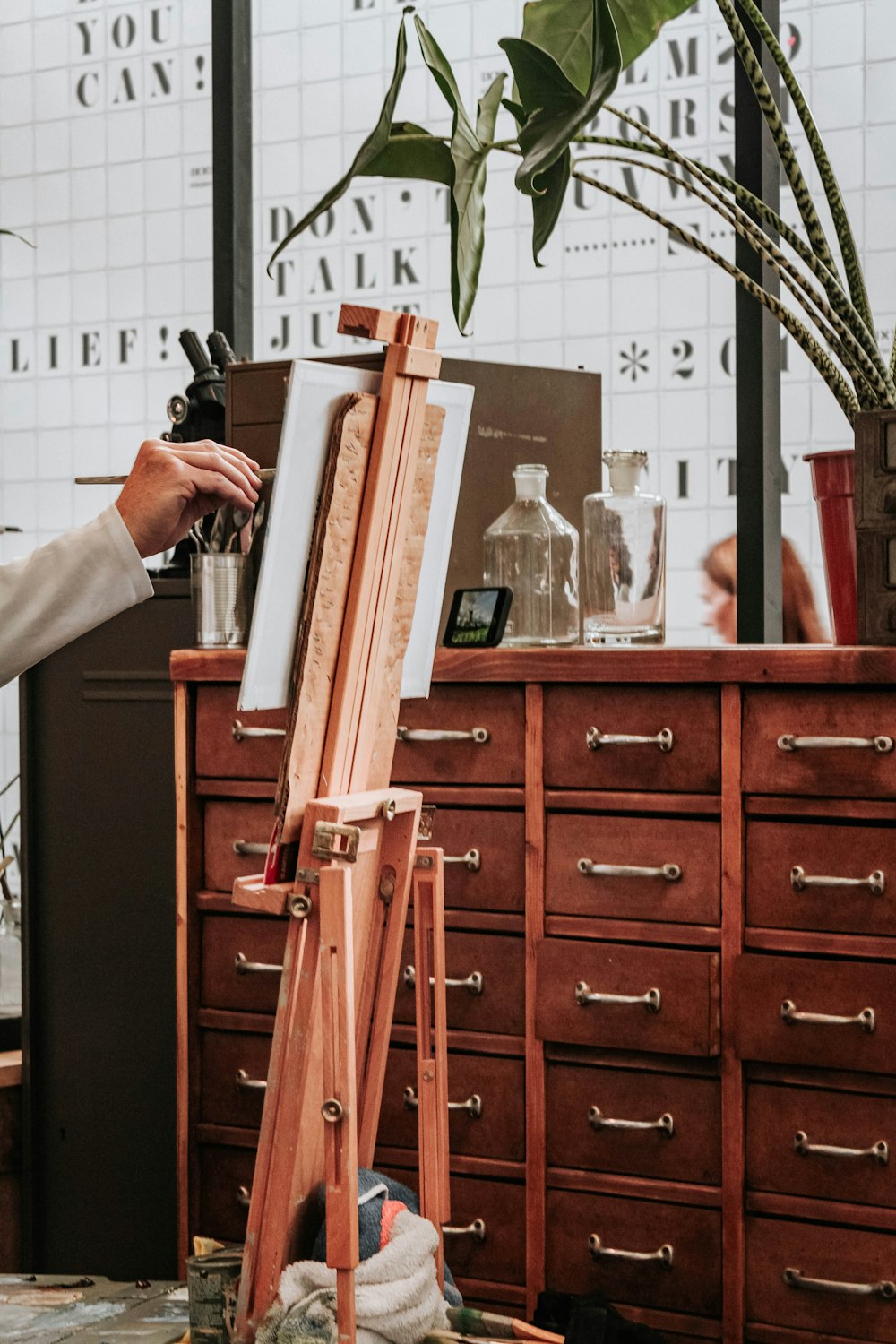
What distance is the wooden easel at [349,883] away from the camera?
4.27 ft

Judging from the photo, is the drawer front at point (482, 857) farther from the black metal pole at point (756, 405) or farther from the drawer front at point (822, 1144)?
the black metal pole at point (756, 405)

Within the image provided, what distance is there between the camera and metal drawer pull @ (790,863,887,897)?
5.83 feet

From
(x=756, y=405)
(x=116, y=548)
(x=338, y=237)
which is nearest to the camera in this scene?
(x=116, y=548)

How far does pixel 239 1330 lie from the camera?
1.39m

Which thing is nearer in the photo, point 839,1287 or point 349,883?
point 349,883

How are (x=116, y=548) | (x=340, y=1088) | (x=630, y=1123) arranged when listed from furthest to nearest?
(x=630, y=1123)
(x=116, y=548)
(x=340, y=1088)

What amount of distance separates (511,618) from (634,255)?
803mm

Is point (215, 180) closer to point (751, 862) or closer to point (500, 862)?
point (500, 862)

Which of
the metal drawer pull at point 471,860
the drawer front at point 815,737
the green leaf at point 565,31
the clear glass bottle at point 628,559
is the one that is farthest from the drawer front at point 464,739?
the green leaf at point 565,31

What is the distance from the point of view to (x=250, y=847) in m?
2.19

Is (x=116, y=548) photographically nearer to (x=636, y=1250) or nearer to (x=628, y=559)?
(x=628, y=559)

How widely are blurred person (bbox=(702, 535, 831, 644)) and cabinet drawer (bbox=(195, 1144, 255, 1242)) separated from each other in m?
1.20

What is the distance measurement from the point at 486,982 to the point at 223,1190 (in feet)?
1.90

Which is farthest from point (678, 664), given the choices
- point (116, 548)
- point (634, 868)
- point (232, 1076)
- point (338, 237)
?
point (338, 237)
